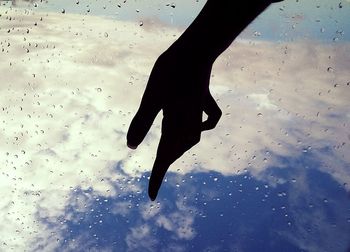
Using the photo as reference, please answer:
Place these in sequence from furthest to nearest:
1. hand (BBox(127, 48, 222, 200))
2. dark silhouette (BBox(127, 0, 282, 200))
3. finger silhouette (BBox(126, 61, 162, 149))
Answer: finger silhouette (BBox(126, 61, 162, 149))
hand (BBox(127, 48, 222, 200))
dark silhouette (BBox(127, 0, 282, 200))

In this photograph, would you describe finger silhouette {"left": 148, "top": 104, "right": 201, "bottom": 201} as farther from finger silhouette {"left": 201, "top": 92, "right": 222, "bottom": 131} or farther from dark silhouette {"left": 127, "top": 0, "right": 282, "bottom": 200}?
finger silhouette {"left": 201, "top": 92, "right": 222, "bottom": 131}

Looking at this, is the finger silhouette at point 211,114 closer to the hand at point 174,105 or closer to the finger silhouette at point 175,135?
the hand at point 174,105

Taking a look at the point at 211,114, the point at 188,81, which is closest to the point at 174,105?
the point at 188,81

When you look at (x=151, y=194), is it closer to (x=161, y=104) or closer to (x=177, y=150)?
(x=177, y=150)

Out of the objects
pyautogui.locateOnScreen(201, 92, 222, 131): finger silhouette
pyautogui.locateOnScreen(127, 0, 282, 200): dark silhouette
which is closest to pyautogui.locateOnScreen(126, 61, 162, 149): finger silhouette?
pyautogui.locateOnScreen(127, 0, 282, 200): dark silhouette

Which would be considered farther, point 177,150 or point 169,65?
point 177,150

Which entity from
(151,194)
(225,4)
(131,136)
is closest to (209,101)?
(131,136)

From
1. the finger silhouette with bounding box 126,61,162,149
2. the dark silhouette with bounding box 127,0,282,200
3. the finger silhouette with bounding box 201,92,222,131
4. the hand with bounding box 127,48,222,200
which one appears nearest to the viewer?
the dark silhouette with bounding box 127,0,282,200
